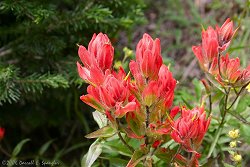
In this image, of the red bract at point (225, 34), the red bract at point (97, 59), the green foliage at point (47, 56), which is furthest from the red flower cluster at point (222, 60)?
the green foliage at point (47, 56)

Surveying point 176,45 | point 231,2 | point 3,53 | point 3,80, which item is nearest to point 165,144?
point 3,80

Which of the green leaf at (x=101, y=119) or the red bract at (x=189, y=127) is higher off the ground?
the red bract at (x=189, y=127)

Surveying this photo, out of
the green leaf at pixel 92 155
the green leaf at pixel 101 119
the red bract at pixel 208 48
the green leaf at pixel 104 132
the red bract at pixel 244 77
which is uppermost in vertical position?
the red bract at pixel 208 48

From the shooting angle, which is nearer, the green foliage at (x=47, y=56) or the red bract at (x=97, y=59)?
the red bract at (x=97, y=59)

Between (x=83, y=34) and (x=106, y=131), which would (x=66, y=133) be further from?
(x=106, y=131)

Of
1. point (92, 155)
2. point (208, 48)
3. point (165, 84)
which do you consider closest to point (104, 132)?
point (92, 155)

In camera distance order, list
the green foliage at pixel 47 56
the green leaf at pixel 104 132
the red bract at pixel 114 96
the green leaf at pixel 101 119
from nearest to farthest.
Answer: the red bract at pixel 114 96 → the green leaf at pixel 104 132 → the green leaf at pixel 101 119 → the green foliage at pixel 47 56

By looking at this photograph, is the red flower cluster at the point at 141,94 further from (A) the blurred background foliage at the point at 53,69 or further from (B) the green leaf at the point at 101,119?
(A) the blurred background foliage at the point at 53,69
